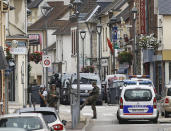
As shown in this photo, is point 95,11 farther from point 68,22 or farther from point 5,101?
point 5,101

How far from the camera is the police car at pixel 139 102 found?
118ft

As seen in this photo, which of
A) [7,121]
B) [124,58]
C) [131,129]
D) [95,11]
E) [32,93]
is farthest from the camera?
[95,11]

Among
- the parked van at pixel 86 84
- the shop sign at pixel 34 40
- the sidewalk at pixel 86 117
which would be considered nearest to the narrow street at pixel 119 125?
the sidewalk at pixel 86 117

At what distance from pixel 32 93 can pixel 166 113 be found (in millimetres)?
8407

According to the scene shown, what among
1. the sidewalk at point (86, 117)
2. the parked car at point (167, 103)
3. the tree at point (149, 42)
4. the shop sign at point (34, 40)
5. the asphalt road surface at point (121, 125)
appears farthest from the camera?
the tree at point (149, 42)

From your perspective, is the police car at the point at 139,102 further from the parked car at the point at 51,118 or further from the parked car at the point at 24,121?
the parked car at the point at 24,121

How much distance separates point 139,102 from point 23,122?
16763 millimetres

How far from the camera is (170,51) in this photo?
199 feet

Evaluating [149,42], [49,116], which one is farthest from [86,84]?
[49,116]

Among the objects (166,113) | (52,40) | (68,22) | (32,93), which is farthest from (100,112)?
(52,40)

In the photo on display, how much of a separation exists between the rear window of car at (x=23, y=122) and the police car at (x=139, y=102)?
16513mm

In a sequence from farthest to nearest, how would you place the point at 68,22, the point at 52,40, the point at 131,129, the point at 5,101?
1. the point at 52,40
2. the point at 68,22
3. the point at 5,101
4. the point at 131,129

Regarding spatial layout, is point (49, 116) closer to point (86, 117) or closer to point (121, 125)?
point (121, 125)

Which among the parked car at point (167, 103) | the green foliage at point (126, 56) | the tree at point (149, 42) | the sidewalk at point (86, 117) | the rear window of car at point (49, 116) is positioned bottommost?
the sidewalk at point (86, 117)
